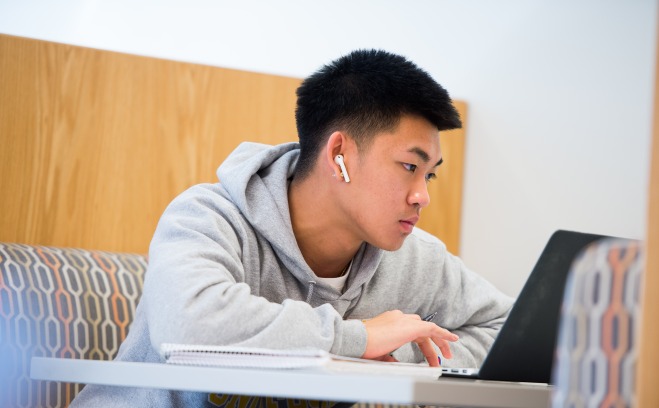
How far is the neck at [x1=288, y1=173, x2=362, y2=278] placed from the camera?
1492 mm

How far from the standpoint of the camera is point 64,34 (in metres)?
2.16

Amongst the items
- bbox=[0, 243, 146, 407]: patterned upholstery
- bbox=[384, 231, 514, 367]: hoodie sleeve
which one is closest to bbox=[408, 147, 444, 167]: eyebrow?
bbox=[384, 231, 514, 367]: hoodie sleeve

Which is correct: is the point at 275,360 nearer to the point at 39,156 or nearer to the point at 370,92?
the point at 370,92

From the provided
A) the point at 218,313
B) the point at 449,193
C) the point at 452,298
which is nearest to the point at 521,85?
the point at 449,193

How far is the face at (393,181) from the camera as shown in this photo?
1.40 metres

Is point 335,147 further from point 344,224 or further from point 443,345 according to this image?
point 443,345

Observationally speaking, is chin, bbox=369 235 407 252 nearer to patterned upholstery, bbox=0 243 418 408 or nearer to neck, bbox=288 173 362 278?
neck, bbox=288 173 362 278

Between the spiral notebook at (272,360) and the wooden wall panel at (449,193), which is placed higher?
the wooden wall panel at (449,193)

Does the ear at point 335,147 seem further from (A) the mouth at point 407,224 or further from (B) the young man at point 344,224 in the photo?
(A) the mouth at point 407,224

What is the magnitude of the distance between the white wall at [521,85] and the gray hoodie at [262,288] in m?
0.82

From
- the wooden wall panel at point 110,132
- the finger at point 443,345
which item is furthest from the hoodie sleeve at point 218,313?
the wooden wall panel at point 110,132

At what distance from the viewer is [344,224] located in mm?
1492

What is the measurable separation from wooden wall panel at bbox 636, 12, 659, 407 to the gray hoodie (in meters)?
0.49

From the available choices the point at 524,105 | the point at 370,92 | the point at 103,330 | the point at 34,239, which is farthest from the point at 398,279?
the point at 524,105
